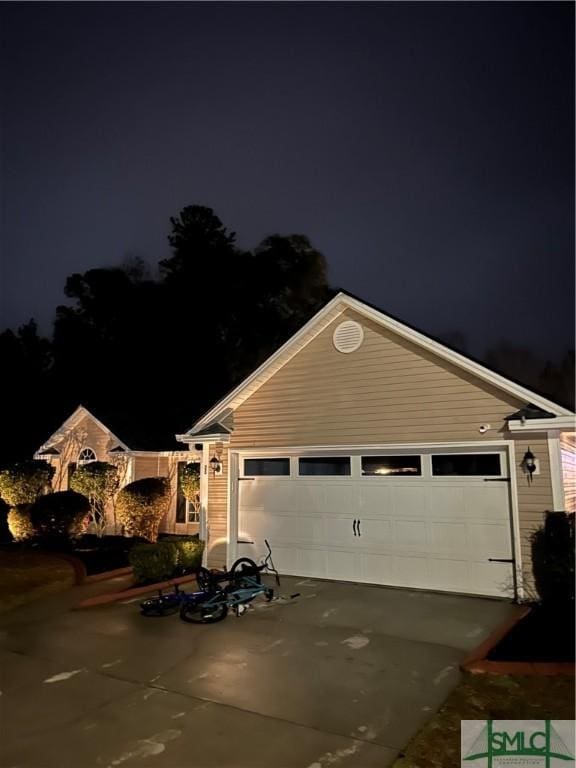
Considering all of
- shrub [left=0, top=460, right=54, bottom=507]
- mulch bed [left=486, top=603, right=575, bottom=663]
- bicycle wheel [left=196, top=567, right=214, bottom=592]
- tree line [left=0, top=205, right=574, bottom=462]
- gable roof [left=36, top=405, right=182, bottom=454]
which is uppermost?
tree line [left=0, top=205, right=574, bottom=462]

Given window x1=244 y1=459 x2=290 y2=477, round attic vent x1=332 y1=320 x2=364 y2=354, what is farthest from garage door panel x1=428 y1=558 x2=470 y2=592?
round attic vent x1=332 y1=320 x2=364 y2=354

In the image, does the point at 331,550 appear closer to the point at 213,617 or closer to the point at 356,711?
the point at 213,617

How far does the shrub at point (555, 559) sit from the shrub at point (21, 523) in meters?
12.4

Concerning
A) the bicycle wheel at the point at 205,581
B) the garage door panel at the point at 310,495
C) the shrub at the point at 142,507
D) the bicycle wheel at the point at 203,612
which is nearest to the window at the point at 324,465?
the garage door panel at the point at 310,495

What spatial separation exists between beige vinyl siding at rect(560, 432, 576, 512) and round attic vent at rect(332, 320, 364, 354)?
12.5 feet

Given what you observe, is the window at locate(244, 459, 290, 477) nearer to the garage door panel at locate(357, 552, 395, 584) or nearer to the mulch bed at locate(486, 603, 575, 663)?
the garage door panel at locate(357, 552, 395, 584)

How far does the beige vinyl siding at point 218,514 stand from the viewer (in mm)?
10617

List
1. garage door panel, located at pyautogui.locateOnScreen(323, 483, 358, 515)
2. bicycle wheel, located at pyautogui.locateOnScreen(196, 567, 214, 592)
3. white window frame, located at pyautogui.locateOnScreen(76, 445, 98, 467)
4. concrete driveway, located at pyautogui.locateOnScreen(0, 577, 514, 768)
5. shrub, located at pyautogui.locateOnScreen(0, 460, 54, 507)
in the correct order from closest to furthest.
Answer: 1. concrete driveway, located at pyautogui.locateOnScreen(0, 577, 514, 768)
2. bicycle wheel, located at pyautogui.locateOnScreen(196, 567, 214, 592)
3. garage door panel, located at pyautogui.locateOnScreen(323, 483, 358, 515)
4. shrub, located at pyautogui.locateOnScreen(0, 460, 54, 507)
5. white window frame, located at pyautogui.locateOnScreen(76, 445, 98, 467)

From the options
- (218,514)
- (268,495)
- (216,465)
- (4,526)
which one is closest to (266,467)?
(268,495)

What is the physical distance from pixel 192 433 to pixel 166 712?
6625mm

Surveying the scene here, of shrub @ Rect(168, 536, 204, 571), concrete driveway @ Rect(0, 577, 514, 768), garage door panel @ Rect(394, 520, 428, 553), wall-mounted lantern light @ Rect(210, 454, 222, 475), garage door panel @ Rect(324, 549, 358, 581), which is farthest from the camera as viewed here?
wall-mounted lantern light @ Rect(210, 454, 222, 475)

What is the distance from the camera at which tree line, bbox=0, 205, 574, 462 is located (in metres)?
33.8

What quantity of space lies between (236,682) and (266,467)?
18.7 ft

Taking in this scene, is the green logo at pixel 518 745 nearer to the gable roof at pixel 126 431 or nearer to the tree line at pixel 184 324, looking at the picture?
the gable roof at pixel 126 431
